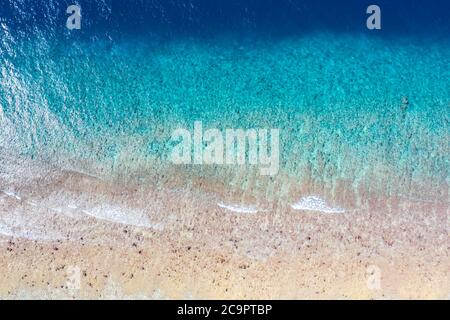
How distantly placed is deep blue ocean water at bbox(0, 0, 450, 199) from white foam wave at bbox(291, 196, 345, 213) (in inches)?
20.5

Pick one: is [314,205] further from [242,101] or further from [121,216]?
[121,216]

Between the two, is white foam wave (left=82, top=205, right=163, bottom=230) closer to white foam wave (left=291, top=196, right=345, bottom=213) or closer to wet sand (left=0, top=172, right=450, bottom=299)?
wet sand (left=0, top=172, right=450, bottom=299)

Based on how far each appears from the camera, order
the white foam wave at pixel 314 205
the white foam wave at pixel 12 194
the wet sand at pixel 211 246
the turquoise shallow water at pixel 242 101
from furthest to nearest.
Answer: the turquoise shallow water at pixel 242 101 → the white foam wave at pixel 12 194 → the white foam wave at pixel 314 205 → the wet sand at pixel 211 246

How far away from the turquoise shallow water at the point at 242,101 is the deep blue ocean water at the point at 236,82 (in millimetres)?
26

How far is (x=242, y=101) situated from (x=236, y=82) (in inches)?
20.5

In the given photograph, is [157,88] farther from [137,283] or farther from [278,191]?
[137,283]

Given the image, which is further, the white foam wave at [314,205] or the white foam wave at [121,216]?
the white foam wave at [314,205]

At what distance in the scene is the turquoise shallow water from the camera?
10789 millimetres

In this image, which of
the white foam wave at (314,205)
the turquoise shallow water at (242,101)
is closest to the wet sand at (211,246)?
the white foam wave at (314,205)

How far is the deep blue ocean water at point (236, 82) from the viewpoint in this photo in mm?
10883

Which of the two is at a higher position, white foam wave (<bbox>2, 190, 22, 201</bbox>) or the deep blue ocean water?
the deep blue ocean water

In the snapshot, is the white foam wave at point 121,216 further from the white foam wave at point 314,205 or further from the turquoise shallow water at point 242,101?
the white foam wave at point 314,205

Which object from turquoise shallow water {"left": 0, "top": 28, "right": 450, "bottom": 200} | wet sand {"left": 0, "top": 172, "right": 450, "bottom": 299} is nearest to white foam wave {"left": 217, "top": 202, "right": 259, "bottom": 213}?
wet sand {"left": 0, "top": 172, "right": 450, "bottom": 299}

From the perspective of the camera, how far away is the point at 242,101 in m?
11.4
